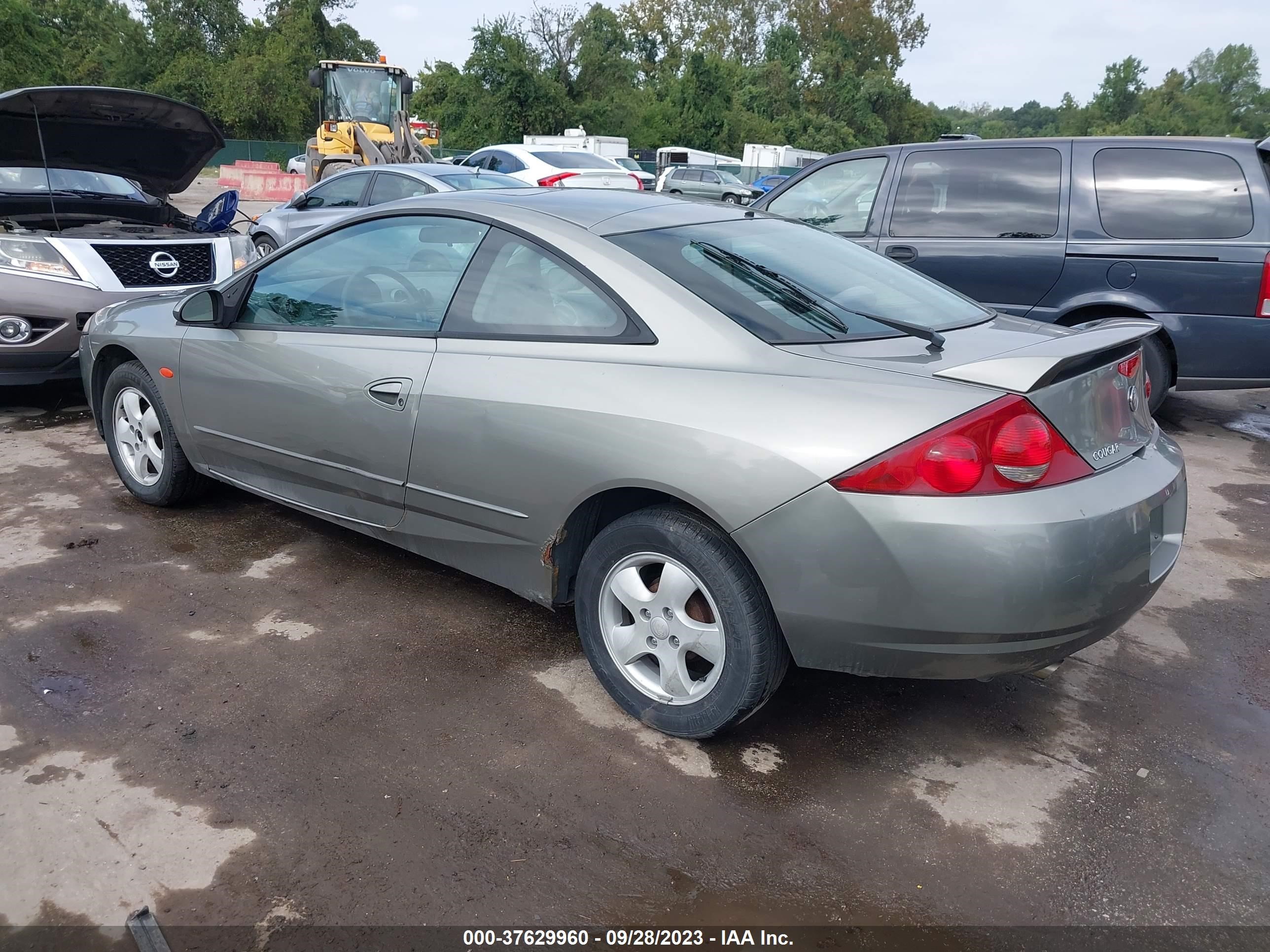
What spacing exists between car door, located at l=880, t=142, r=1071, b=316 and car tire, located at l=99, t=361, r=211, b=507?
4.27 meters

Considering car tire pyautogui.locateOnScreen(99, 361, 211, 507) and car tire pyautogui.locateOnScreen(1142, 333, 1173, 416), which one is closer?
car tire pyautogui.locateOnScreen(99, 361, 211, 507)

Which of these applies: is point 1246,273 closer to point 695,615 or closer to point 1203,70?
point 695,615

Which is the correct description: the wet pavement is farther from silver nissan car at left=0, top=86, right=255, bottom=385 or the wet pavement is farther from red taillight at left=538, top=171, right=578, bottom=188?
red taillight at left=538, top=171, right=578, bottom=188

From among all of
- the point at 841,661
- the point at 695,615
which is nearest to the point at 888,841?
the point at 841,661

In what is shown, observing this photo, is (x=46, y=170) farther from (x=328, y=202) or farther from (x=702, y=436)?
(x=702, y=436)

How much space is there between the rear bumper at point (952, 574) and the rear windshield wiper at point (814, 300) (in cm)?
64

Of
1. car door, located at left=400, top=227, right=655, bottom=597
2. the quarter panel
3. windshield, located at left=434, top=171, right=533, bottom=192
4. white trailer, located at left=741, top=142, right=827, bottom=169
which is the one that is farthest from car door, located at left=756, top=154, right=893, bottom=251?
white trailer, located at left=741, top=142, right=827, bottom=169

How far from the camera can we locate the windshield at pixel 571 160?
17.4m

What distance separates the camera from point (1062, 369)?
2.42m

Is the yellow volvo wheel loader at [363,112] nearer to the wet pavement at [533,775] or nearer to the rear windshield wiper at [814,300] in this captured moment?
the wet pavement at [533,775]

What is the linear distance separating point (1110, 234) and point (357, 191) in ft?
25.9

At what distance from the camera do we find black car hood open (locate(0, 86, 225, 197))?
6.01 m

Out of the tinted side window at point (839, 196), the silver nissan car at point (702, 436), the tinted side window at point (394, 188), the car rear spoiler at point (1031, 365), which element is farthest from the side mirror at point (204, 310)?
the tinted side window at point (394, 188)

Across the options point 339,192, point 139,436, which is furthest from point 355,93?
point 139,436
